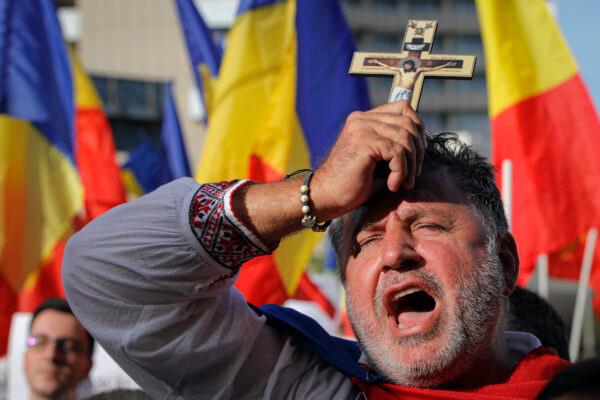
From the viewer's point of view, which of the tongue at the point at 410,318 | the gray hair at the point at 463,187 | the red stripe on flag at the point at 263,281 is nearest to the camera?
the tongue at the point at 410,318

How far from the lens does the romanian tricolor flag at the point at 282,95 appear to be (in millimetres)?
5555

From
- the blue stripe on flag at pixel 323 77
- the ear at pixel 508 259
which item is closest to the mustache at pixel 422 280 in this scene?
the ear at pixel 508 259

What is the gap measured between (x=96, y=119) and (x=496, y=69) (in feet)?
12.0

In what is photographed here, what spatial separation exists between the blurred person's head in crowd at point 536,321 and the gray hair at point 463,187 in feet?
2.61

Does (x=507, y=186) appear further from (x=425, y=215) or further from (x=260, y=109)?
(x=425, y=215)

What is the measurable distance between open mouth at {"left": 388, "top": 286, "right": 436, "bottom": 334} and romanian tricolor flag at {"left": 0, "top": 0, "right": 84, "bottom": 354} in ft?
13.2

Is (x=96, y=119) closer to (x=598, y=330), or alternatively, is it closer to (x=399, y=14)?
(x=598, y=330)

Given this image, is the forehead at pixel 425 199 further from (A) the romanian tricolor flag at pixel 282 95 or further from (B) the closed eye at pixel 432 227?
(A) the romanian tricolor flag at pixel 282 95

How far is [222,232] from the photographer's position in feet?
6.75

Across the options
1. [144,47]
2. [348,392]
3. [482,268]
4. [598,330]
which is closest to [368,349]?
[348,392]

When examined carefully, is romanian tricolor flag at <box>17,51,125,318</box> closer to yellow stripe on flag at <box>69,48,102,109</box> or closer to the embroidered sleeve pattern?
yellow stripe on flag at <box>69,48,102,109</box>

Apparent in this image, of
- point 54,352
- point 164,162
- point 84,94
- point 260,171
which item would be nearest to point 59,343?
point 54,352

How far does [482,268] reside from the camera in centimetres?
221

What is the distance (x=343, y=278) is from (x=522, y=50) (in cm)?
345
